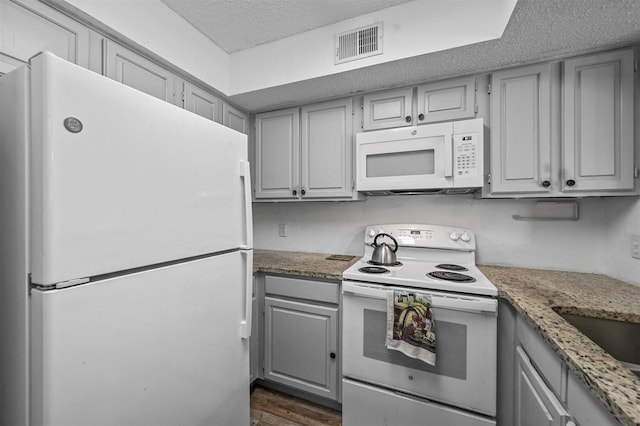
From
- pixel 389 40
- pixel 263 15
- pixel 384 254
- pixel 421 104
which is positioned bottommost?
pixel 384 254

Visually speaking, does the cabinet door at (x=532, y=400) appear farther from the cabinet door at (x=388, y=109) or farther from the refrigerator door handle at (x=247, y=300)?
the cabinet door at (x=388, y=109)

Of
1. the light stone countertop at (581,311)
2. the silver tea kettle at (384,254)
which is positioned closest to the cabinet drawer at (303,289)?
the silver tea kettle at (384,254)

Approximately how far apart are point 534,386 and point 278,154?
6.73 ft

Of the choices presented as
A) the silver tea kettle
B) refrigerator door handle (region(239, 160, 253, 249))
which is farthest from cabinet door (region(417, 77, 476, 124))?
refrigerator door handle (region(239, 160, 253, 249))

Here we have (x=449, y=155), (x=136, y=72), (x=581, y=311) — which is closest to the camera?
(x=581, y=311)

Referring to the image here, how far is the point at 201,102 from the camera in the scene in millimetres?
1952

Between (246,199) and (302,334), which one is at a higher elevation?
(246,199)

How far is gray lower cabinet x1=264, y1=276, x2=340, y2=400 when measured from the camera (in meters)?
1.75

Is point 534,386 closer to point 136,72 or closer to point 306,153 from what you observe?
point 306,153

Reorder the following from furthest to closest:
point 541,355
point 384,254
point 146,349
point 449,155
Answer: point 384,254 → point 449,155 → point 541,355 → point 146,349

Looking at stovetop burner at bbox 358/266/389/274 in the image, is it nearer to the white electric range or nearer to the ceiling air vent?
the white electric range

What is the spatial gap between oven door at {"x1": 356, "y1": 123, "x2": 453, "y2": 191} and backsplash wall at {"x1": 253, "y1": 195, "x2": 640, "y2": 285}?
15.4 inches

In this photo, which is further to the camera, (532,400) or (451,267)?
(451,267)

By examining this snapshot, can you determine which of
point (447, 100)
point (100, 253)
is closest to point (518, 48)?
point (447, 100)
